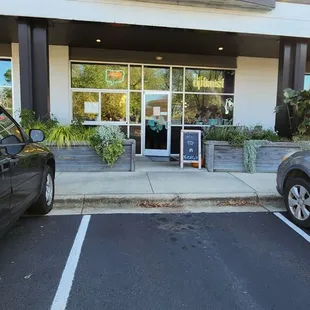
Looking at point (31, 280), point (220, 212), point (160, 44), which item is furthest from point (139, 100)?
point (31, 280)

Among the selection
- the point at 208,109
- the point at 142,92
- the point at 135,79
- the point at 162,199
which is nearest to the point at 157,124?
the point at 142,92

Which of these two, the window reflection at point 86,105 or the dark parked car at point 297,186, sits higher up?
the window reflection at point 86,105


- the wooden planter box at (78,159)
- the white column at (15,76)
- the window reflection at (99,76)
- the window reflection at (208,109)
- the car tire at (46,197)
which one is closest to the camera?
the car tire at (46,197)

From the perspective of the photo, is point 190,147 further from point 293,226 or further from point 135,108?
point 293,226

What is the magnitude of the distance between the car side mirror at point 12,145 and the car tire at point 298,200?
3860 mm

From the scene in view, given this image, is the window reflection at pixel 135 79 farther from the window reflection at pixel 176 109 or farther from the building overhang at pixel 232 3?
the building overhang at pixel 232 3

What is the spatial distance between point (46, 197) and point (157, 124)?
7221 millimetres

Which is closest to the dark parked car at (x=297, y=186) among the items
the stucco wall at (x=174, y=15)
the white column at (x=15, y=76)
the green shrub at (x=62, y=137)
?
the green shrub at (x=62, y=137)

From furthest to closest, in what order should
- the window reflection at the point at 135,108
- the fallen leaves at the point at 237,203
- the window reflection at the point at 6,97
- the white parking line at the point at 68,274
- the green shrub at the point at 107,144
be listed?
the window reflection at the point at 135,108 < the window reflection at the point at 6,97 < the green shrub at the point at 107,144 < the fallen leaves at the point at 237,203 < the white parking line at the point at 68,274

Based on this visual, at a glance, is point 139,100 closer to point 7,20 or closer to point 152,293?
point 7,20

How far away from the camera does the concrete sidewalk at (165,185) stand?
609 cm

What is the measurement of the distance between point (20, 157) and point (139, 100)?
26.8 ft

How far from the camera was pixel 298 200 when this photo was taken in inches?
193

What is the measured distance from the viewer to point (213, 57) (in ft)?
39.4
